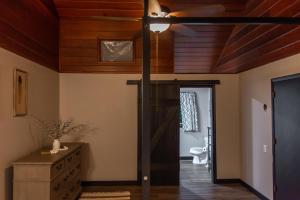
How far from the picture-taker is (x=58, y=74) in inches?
212

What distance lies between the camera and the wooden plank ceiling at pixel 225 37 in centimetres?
343

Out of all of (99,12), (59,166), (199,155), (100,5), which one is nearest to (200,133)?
(199,155)

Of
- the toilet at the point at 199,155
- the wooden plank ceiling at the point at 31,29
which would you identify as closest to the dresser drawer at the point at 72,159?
the wooden plank ceiling at the point at 31,29

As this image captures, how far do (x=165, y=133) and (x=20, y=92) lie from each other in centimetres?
293

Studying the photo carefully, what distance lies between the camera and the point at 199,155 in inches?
305

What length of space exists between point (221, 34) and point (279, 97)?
4.26 ft

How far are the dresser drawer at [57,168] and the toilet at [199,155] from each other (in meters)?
4.59

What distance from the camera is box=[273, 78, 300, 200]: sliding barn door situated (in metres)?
3.66

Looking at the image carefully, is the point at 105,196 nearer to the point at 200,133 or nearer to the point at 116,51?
the point at 116,51

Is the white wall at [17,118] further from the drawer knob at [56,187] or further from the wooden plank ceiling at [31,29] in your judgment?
the drawer knob at [56,187]

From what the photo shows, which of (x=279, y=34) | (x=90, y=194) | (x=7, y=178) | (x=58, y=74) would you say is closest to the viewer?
(x=7, y=178)

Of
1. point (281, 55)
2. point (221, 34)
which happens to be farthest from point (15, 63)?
point (281, 55)

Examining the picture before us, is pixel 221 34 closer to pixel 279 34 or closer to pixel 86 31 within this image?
pixel 279 34

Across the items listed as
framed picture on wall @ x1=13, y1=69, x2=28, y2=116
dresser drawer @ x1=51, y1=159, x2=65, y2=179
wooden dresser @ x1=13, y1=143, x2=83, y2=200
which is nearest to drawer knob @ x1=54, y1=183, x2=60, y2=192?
wooden dresser @ x1=13, y1=143, x2=83, y2=200
